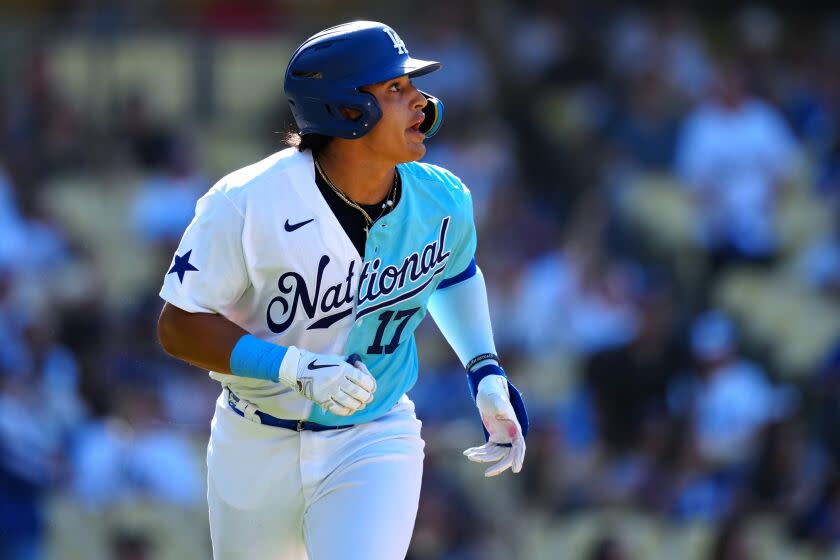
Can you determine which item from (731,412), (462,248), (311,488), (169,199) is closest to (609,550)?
(731,412)

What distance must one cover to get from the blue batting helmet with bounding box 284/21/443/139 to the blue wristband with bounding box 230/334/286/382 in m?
0.64

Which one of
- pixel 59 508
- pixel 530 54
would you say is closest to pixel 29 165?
pixel 59 508

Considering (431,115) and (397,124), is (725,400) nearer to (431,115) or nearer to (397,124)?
(431,115)

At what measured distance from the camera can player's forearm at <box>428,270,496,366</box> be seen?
450 centimetres

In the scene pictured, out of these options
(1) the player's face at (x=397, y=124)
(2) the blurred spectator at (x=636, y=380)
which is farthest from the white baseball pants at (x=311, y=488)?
(2) the blurred spectator at (x=636, y=380)

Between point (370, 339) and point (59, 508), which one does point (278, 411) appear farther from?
point (59, 508)

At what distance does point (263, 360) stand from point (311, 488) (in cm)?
48

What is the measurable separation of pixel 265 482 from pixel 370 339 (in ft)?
1.63

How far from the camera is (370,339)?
165 inches

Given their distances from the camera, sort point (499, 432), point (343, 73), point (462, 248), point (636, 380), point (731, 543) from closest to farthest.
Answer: point (343, 73), point (499, 432), point (462, 248), point (731, 543), point (636, 380)

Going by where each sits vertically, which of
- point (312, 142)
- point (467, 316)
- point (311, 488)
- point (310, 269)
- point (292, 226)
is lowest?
point (311, 488)

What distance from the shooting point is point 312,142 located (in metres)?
4.21

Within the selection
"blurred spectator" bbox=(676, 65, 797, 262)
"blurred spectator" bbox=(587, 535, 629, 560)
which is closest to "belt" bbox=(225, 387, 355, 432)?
"blurred spectator" bbox=(587, 535, 629, 560)

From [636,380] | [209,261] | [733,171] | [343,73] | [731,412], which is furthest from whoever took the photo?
[733,171]
